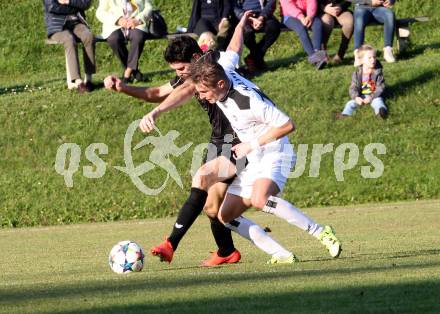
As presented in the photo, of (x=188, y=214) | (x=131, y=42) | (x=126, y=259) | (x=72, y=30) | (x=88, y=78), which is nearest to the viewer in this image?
(x=126, y=259)

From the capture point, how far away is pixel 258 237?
1026 centimetres

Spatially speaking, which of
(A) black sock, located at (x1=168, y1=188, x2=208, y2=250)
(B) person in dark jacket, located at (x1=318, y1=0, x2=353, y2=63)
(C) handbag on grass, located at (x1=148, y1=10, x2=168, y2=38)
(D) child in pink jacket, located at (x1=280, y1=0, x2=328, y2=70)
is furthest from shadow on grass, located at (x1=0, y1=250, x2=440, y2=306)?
(B) person in dark jacket, located at (x1=318, y1=0, x2=353, y2=63)

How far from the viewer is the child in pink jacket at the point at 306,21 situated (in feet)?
69.4

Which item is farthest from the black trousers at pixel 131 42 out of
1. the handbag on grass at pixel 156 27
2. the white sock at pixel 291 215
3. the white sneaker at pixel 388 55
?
the white sock at pixel 291 215

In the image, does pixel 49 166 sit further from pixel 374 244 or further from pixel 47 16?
pixel 374 244

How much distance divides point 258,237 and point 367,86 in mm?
10035

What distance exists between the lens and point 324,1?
21562mm

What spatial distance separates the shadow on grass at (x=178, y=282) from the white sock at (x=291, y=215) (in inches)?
30.6

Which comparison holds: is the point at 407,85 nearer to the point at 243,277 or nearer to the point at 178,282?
the point at 243,277

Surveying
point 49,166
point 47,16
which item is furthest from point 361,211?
point 47,16

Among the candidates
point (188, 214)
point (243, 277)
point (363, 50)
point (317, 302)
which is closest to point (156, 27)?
point (363, 50)

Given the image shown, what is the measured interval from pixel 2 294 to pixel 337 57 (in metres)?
15.0

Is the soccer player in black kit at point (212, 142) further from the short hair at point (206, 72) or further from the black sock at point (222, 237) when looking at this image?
the short hair at point (206, 72)

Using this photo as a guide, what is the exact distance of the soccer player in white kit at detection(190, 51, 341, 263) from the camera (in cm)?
973
